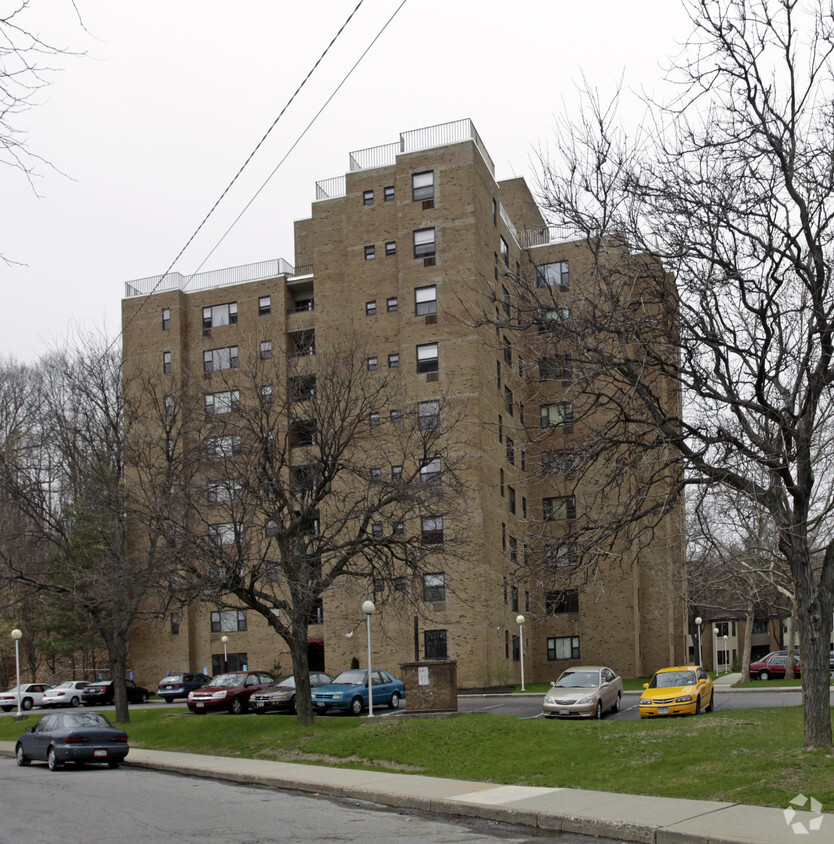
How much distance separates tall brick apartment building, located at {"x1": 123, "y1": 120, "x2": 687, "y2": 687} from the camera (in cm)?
4616

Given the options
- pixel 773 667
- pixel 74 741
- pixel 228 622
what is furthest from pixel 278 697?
pixel 773 667

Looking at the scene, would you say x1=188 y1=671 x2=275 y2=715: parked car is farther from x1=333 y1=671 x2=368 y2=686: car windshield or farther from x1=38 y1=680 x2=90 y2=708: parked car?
x1=38 y1=680 x2=90 y2=708: parked car

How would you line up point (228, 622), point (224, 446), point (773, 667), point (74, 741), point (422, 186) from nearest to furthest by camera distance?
point (74, 741), point (224, 446), point (773, 667), point (422, 186), point (228, 622)

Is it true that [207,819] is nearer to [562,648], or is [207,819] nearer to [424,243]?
[424,243]

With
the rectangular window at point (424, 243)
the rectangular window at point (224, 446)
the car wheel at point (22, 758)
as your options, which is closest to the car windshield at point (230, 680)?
the rectangular window at point (224, 446)

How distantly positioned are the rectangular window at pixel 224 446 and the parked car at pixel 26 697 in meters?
26.8

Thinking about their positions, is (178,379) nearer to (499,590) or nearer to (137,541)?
(137,541)

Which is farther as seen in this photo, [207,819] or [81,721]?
[81,721]

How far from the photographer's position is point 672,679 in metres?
26.4

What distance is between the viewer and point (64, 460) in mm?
35562

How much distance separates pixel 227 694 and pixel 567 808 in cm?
2362

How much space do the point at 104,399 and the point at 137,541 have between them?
433 inches

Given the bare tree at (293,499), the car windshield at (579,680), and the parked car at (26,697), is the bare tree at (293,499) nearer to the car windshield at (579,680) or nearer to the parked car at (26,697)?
the car windshield at (579,680)

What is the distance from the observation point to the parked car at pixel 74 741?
2264 cm
